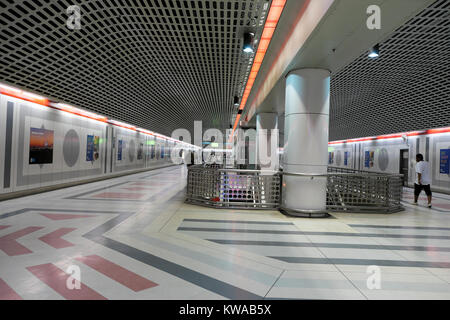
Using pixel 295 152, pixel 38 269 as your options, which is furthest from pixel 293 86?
pixel 38 269

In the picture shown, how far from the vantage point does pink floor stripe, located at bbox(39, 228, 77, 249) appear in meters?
3.87

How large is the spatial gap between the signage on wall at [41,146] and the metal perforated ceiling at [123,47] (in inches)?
53.8

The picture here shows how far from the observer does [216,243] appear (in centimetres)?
416

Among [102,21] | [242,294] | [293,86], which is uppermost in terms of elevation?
[102,21]

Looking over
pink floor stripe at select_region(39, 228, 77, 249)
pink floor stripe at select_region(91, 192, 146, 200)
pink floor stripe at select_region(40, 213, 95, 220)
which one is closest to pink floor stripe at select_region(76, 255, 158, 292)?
pink floor stripe at select_region(39, 228, 77, 249)

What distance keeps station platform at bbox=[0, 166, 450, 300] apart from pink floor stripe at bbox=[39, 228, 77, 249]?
14mm

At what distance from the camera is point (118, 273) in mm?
2986

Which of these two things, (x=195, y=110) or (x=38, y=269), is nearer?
(x=38, y=269)

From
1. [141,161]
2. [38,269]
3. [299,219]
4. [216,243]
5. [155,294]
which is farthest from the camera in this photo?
[141,161]

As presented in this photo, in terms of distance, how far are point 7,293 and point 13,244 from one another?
1.72 metres

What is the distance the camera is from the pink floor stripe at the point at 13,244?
11.7ft

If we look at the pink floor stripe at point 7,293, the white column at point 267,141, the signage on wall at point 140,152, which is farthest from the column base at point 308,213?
the signage on wall at point 140,152

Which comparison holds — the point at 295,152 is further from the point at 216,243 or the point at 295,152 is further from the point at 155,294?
the point at 155,294

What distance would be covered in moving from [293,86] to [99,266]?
5.61 meters
